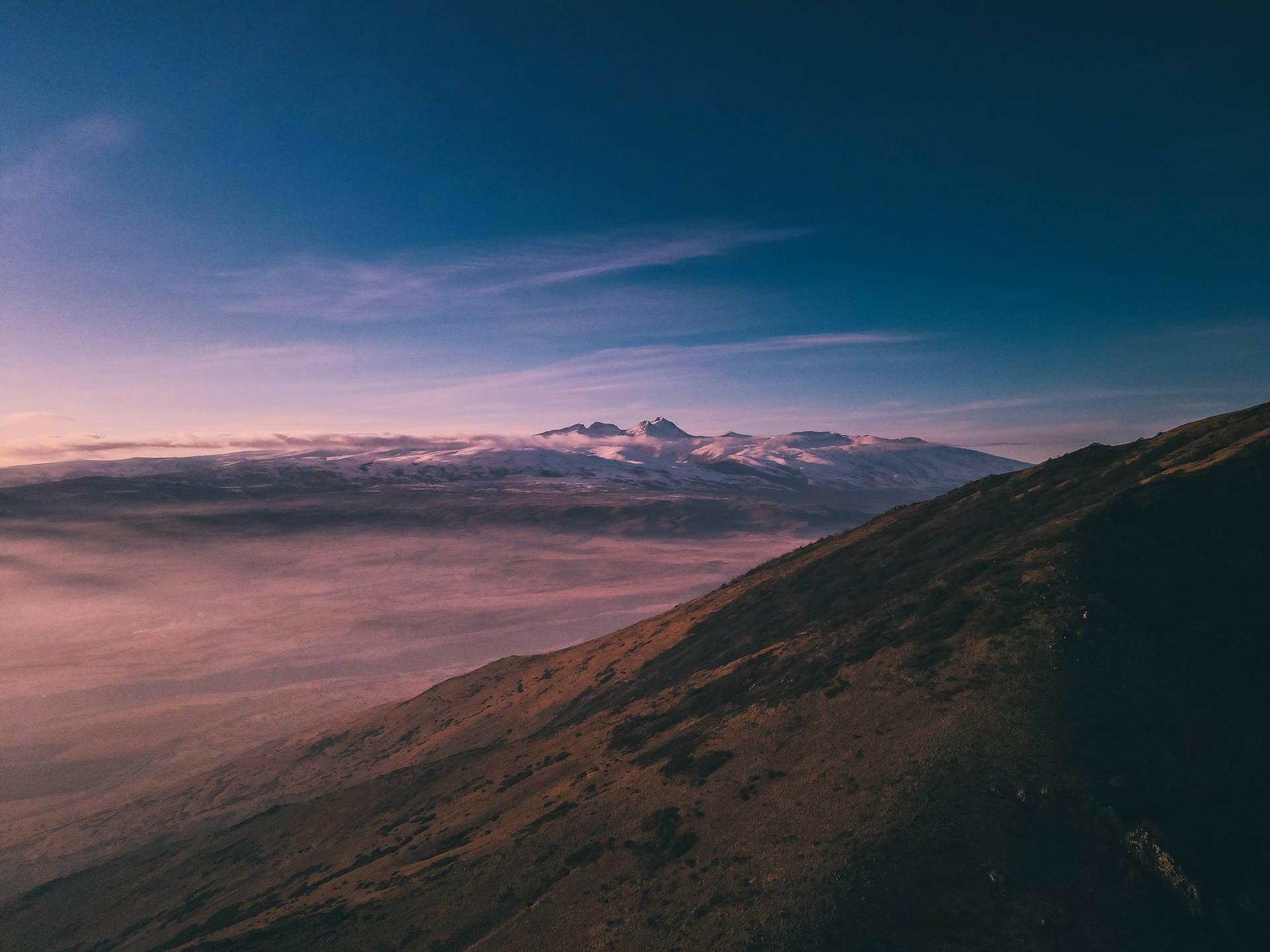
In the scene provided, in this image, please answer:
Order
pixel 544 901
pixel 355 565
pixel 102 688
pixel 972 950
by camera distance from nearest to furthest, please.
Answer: pixel 972 950 < pixel 544 901 < pixel 102 688 < pixel 355 565

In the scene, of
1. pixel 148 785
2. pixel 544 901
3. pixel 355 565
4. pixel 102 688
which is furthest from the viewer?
pixel 355 565

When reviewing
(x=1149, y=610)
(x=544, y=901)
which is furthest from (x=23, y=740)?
(x=1149, y=610)

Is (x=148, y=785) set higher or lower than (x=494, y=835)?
lower

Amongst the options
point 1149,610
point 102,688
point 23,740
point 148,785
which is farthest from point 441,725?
point 102,688

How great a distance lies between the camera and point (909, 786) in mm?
18344

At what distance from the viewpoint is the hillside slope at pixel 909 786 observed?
1527cm

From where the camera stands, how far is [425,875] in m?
25.1

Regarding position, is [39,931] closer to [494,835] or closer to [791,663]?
[494,835]

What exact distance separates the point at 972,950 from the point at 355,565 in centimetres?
20888

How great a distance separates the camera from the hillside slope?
1527 cm

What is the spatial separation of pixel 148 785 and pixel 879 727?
263 feet

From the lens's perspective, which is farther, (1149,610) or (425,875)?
(425,875)

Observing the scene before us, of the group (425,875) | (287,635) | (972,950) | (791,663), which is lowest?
(287,635)

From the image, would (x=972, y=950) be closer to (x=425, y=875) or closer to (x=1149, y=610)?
(x=1149, y=610)
